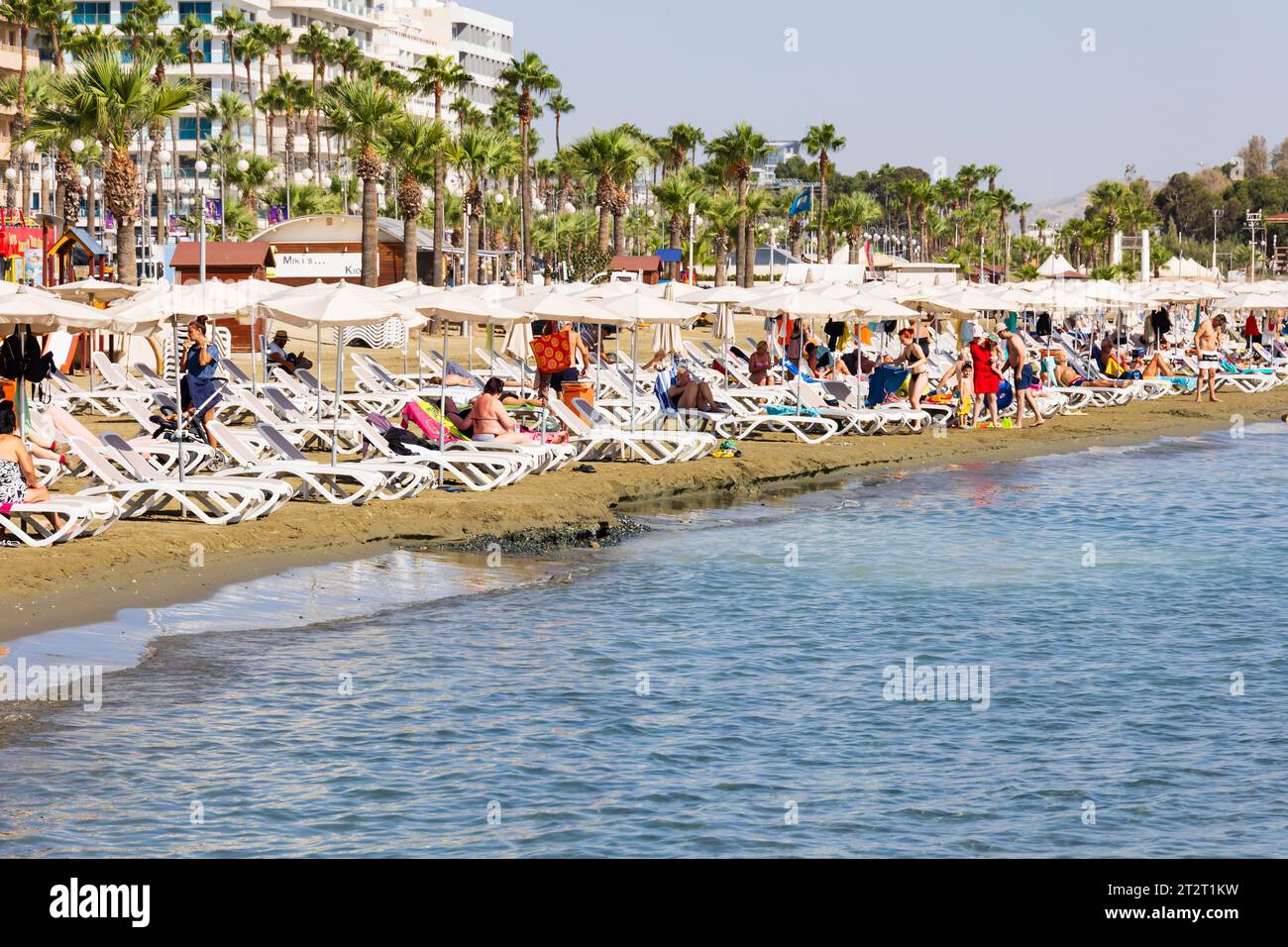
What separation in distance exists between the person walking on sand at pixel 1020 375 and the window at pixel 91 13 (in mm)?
91003

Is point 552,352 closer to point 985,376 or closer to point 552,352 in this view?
point 552,352

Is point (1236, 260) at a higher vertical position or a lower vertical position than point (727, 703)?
higher

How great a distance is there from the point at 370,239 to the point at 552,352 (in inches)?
1054

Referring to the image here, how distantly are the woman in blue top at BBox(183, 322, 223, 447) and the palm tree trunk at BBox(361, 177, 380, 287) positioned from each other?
1090 inches

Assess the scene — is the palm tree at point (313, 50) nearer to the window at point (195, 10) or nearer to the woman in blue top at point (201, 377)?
the window at point (195, 10)

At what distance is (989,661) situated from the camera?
41.9 feet

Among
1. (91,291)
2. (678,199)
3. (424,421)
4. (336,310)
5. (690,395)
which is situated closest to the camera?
(336,310)

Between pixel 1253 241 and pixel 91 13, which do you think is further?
pixel 1253 241

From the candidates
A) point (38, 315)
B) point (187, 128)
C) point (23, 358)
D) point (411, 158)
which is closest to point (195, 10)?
point (187, 128)

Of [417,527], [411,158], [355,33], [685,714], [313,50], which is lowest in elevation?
[685,714]

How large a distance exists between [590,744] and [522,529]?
666 centimetres

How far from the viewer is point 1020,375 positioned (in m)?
28.5
